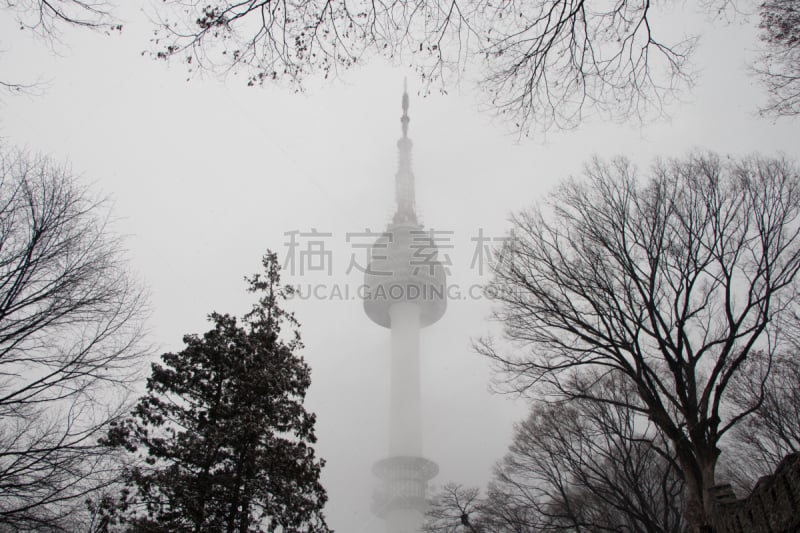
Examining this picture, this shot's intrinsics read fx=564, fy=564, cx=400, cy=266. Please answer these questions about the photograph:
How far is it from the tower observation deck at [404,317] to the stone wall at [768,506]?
63.5 meters

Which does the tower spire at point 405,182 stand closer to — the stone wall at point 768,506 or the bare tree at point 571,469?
the bare tree at point 571,469

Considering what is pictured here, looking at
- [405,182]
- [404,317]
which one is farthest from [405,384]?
[405,182]

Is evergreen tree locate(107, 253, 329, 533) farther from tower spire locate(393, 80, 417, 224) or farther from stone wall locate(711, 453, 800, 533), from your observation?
tower spire locate(393, 80, 417, 224)

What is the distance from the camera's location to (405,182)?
86.4 meters

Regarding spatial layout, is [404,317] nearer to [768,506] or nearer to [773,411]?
[773,411]

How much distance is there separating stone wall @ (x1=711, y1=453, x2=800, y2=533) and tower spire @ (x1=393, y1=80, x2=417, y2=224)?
75.3 m

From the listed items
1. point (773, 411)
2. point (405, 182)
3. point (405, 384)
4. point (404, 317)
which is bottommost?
point (773, 411)

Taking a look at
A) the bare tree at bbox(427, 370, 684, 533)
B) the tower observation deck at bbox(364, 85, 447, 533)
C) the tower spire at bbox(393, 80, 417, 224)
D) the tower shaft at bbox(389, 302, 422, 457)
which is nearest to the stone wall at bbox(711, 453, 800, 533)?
the bare tree at bbox(427, 370, 684, 533)

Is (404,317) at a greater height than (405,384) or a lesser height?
greater

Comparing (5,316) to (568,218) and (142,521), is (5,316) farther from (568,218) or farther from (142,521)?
(568,218)

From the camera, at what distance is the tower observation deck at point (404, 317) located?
6812 centimetres

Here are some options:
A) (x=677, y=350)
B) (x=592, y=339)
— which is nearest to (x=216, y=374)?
(x=592, y=339)

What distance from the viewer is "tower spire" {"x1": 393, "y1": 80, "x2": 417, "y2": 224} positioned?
8281 cm

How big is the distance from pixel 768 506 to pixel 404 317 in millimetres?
73883
